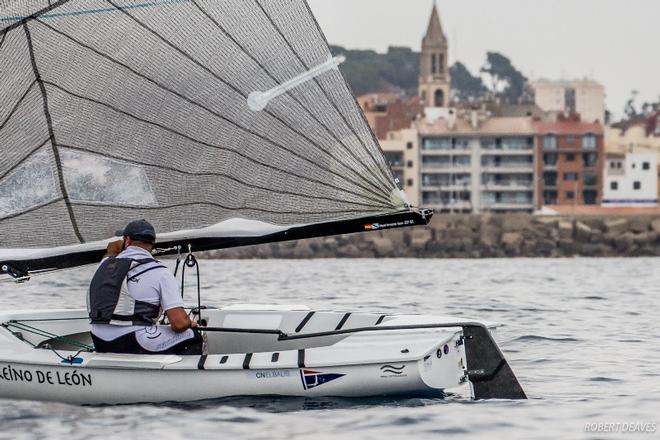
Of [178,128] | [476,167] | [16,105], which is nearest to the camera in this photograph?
[16,105]

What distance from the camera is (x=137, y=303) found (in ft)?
28.9

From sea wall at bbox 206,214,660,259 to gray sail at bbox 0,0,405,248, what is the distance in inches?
2203

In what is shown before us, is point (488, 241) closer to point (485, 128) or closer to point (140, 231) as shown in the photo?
point (485, 128)

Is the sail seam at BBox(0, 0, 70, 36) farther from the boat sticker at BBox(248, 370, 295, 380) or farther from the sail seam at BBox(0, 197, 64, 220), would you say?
the boat sticker at BBox(248, 370, 295, 380)

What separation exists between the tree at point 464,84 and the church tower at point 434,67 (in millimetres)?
16242

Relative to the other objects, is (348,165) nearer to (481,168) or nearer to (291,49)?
(291,49)

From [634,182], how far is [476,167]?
10.5m

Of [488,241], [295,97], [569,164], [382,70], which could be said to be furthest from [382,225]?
[382,70]

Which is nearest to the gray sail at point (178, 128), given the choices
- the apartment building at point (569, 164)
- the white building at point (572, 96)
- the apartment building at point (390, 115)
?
the apartment building at point (569, 164)

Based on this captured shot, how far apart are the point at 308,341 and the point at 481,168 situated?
3189 inches

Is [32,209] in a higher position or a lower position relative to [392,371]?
higher

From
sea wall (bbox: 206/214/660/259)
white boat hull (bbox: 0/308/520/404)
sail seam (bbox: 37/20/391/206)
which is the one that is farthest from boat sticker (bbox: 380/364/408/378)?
sea wall (bbox: 206/214/660/259)

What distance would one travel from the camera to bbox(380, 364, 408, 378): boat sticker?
8508 mm

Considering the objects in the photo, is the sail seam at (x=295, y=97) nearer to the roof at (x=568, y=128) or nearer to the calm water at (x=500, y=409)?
the calm water at (x=500, y=409)
